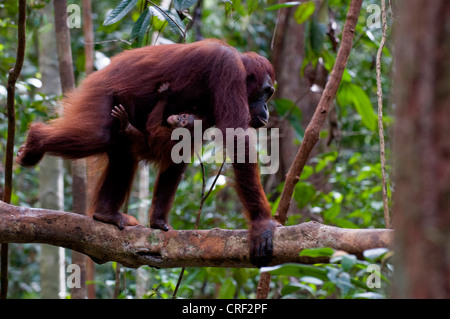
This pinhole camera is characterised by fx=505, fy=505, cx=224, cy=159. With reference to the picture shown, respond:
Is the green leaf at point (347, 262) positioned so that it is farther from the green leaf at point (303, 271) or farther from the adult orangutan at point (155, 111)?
the adult orangutan at point (155, 111)

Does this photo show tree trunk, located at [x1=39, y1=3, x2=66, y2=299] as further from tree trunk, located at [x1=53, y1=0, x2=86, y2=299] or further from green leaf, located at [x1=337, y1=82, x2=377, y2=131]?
green leaf, located at [x1=337, y1=82, x2=377, y2=131]

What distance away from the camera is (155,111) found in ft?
13.0

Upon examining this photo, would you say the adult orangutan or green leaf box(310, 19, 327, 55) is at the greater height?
green leaf box(310, 19, 327, 55)

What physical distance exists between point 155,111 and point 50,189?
91.5 inches

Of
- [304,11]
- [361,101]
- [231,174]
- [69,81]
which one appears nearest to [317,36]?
[304,11]

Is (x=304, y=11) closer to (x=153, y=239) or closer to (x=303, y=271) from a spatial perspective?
(x=153, y=239)

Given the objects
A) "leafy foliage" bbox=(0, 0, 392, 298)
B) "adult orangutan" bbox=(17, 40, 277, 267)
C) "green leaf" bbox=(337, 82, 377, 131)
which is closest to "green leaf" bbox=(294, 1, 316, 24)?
"leafy foliage" bbox=(0, 0, 392, 298)

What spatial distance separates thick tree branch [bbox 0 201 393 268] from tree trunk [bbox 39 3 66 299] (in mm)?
2180

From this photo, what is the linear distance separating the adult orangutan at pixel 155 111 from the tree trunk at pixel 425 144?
2.30 m

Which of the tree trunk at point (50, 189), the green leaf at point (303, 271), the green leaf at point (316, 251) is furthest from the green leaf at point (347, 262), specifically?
the tree trunk at point (50, 189)

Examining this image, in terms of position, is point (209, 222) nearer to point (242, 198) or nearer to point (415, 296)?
point (242, 198)

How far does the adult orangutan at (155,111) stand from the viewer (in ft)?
12.0

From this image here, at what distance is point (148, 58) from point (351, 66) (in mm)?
5393

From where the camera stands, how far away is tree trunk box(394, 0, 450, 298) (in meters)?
1.11
